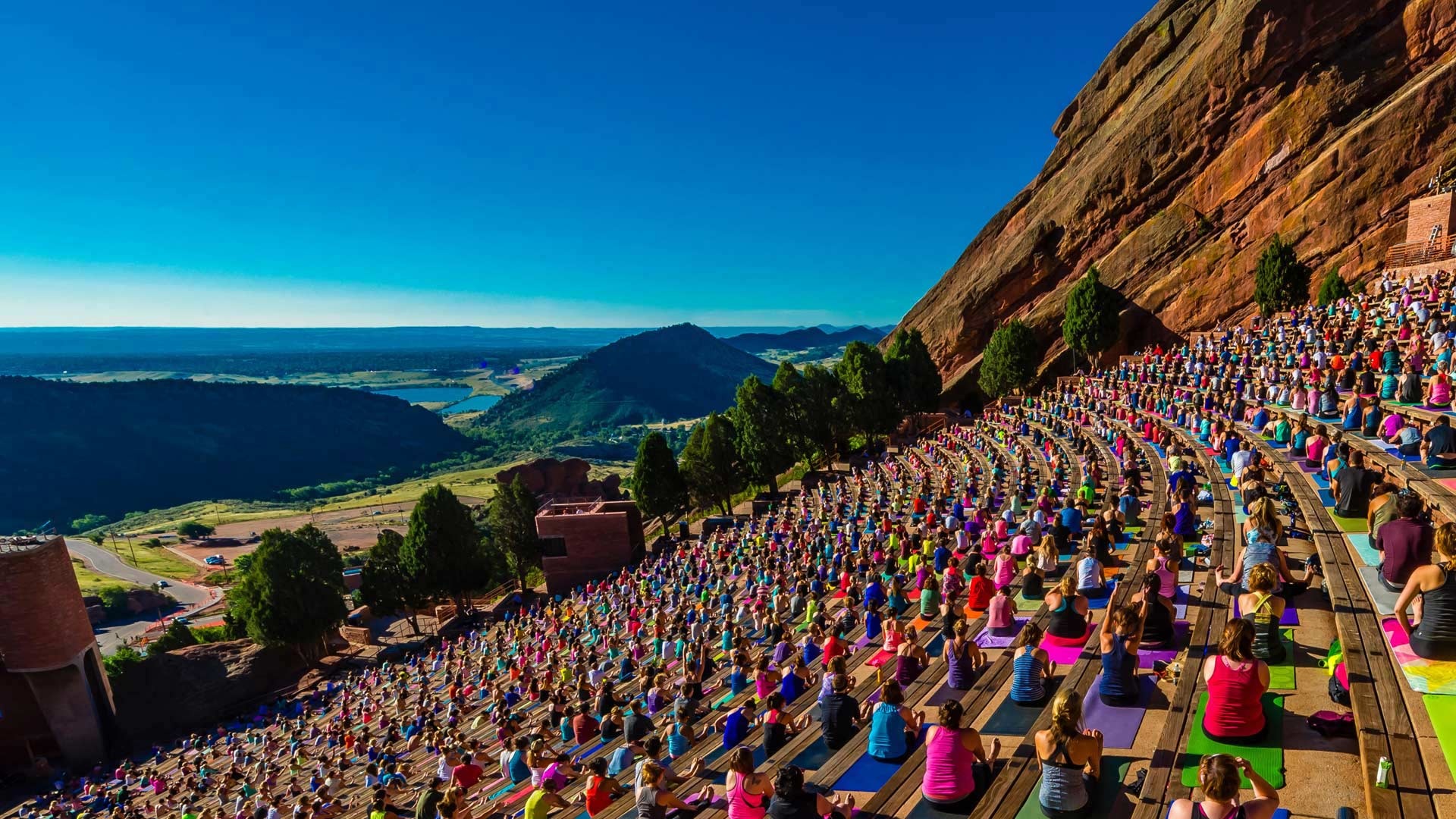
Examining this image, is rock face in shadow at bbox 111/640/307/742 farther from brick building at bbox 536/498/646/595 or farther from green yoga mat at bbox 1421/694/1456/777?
green yoga mat at bbox 1421/694/1456/777

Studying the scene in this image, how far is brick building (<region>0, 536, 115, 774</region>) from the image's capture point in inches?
1347

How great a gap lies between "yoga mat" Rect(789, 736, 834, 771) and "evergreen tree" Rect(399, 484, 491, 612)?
133ft

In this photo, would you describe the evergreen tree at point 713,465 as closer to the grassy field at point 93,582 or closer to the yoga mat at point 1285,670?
the yoga mat at point 1285,670

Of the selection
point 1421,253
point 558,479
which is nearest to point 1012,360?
point 1421,253

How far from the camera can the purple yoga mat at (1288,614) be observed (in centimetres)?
937

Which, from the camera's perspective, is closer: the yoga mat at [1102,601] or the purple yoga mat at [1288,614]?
the purple yoga mat at [1288,614]

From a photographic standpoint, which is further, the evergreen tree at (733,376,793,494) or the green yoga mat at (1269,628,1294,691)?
the evergreen tree at (733,376,793,494)

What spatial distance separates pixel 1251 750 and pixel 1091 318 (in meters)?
49.5

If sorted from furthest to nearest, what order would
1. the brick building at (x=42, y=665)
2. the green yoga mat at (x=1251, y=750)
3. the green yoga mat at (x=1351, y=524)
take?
1. the brick building at (x=42, y=665)
2. the green yoga mat at (x=1351, y=524)
3. the green yoga mat at (x=1251, y=750)

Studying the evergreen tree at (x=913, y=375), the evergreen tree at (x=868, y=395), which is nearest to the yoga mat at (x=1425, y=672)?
the evergreen tree at (x=868, y=395)

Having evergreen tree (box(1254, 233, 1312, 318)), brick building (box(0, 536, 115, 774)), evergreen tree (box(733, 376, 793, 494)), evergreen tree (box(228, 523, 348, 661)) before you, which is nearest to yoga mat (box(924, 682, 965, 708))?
evergreen tree (box(228, 523, 348, 661))

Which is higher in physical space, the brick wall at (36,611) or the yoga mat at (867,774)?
the yoga mat at (867,774)

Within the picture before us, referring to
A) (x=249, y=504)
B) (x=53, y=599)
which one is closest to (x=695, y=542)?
(x=53, y=599)

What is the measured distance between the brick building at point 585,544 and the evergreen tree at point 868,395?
19.5m
